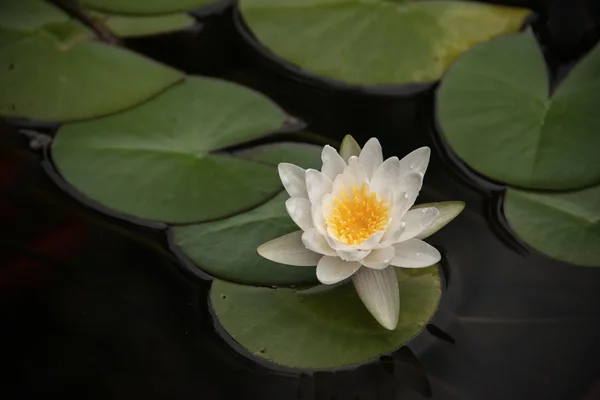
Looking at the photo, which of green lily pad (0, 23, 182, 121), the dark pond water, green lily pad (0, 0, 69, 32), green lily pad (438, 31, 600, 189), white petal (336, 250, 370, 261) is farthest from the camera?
green lily pad (0, 0, 69, 32)

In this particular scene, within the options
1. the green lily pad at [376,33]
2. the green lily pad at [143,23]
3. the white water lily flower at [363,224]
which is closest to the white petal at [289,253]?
the white water lily flower at [363,224]

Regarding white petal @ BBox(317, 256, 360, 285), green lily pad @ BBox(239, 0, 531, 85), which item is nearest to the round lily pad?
white petal @ BBox(317, 256, 360, 285)

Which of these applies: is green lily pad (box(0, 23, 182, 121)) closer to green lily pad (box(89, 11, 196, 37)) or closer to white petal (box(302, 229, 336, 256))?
green lily pad (box(89, 11, 196, 37))

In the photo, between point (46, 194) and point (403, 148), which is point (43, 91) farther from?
point (403, 148)

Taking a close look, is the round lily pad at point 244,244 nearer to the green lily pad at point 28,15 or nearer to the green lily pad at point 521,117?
the green lily pad at point 521,117

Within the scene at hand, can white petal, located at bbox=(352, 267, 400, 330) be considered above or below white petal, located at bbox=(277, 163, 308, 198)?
below

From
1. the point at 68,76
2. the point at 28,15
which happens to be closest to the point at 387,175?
the point at 68,76
